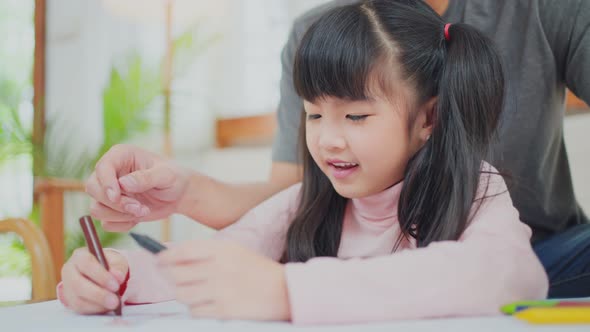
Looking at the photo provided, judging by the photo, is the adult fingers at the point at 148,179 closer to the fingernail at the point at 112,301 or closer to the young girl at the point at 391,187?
the young girl at the point at 391,187

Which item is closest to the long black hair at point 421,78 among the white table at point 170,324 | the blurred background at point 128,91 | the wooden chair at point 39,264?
the white table at point 170,324

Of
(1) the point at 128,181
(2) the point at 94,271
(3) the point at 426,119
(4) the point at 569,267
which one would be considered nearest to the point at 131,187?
(1) the point at 128,181

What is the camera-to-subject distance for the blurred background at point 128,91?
119 inches

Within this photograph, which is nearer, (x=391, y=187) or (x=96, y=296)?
(x=96, y=296)

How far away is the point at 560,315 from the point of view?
0.51 meters

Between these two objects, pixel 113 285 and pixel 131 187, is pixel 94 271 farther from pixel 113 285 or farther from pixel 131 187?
pixel 131 187

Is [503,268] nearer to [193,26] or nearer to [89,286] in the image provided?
[89,286]

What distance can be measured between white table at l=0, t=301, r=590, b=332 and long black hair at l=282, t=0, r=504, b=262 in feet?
0.91

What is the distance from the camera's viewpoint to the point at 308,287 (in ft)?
1.83

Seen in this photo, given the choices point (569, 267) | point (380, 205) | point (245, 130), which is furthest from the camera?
point (245, 130)

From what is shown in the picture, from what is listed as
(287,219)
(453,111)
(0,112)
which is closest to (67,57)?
(0,112)

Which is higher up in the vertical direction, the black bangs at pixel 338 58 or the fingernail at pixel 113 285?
the black bangs at pixel 338 58

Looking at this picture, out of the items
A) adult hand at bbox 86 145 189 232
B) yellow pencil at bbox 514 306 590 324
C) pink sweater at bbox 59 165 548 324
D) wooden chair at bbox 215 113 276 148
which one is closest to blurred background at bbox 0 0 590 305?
wooden chair at bbox 215 113 276 148

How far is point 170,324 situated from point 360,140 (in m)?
0.38
